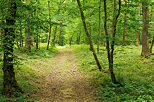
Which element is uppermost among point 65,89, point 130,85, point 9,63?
point 9,63

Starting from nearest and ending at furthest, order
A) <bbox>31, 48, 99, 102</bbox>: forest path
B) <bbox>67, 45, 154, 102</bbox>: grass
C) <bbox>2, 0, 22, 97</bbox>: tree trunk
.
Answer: <bbox>2, 0, 22, 97</bbox>: tree trunk
<bbox>67, 45, 154, 102</bbox>: grass
<bbox>31, 48, 99, 102</bbox>: forest path

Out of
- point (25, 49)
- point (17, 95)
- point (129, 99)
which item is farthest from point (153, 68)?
point (25, 49)

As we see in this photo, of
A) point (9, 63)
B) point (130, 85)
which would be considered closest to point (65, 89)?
point (9, 63)

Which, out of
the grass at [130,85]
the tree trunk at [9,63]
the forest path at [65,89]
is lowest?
the forest path at [65,89]

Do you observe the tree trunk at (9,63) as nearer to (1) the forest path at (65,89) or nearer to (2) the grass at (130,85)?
→ (1) the forest path at (65,89)

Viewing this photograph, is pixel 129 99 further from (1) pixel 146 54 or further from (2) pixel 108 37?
(1) pixel 146 54

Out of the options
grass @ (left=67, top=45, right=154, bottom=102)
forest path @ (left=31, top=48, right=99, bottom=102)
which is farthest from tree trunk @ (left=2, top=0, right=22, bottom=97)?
grass @ (left=67, top=45, right=154, bottom=102)

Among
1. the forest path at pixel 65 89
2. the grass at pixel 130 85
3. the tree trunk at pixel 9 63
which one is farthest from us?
the forest path at pixel 65 89

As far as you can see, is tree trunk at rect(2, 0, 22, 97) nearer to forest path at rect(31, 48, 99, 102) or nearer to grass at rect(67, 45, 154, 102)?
forest path at rect(31, 48, 99, 102)

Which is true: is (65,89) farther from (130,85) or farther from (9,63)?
(130,85)

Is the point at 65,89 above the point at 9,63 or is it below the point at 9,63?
below

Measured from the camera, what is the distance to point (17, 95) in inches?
212

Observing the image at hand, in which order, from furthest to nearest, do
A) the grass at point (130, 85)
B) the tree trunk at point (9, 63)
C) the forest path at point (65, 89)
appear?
1. the forest path at point (65, 89)
2. the grass at point (130, 85)
3. the tree trunk at point (9, 63)

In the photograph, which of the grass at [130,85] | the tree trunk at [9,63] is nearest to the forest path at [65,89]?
the grass at [130,85]
